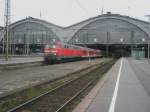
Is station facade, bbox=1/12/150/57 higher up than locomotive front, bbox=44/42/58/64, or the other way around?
station facade, bbox=1/12/150/57

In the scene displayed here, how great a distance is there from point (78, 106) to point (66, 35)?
152644 mm

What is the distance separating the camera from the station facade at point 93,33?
Result: 494 ft

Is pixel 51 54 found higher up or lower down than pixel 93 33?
lower down

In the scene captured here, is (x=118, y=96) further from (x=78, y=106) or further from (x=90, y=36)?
(x=90, y=36)

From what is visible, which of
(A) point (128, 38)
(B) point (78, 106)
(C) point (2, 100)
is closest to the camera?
(B) point (78, 106)

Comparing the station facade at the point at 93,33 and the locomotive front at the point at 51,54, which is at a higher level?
the station facade at the point at 93,33

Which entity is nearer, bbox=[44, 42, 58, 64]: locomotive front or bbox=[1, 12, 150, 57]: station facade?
bbox=[44, 42, 58, 64]: locomotive front

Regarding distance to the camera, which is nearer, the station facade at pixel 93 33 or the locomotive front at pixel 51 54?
the locomotive front at pixel 51 54

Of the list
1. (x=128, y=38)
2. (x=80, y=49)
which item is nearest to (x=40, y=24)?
(x=128, y=38)

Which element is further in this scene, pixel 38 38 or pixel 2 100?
pixel 38 38

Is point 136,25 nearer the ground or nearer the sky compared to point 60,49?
nearer the sky

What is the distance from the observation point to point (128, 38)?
491ft

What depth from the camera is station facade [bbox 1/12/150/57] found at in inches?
5930

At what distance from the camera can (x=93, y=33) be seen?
156625 millimetres
